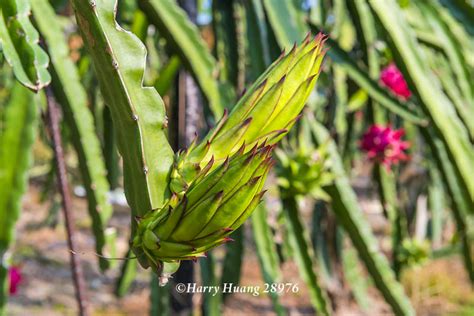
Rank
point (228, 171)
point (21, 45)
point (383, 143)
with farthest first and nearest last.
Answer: point (383, 143) → point (21, 45) → point (228, 171)

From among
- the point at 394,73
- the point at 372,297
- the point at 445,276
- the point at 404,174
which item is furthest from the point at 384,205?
the point at 445,276

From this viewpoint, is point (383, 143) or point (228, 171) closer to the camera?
point (228, 171)

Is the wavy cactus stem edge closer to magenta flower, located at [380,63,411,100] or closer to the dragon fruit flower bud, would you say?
the dragon fruit flower bud

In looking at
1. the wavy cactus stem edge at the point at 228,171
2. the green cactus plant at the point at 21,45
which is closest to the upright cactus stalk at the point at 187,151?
the wavy cactus stem edge at the point at 228,171

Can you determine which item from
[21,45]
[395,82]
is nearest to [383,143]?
[395,82]

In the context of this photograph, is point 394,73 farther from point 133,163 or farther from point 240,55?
point 133,163

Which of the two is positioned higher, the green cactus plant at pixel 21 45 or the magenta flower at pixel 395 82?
the green cactus plant at pixel 21 45

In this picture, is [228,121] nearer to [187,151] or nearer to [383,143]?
[187,151]

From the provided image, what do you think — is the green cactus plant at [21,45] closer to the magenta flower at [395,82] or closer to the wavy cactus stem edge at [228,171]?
the wavy cactus stem edge at [228,171]
